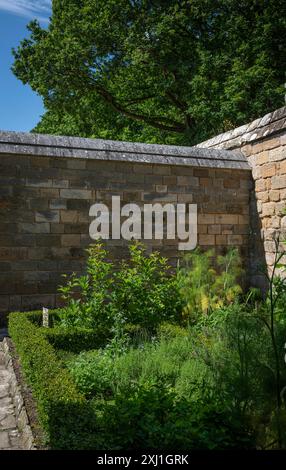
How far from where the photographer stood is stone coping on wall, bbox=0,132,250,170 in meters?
6.19

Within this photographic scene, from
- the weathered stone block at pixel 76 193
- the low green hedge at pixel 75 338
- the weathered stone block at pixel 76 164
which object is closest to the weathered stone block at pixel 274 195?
the weathered stone block at pixel 76 193

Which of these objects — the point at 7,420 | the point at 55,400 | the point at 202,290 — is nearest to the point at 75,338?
the point at 7,420

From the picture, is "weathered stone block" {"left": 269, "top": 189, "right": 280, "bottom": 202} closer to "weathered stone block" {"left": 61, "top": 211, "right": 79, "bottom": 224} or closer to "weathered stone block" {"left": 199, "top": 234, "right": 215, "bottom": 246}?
"weathered stone block" {"left": 199, "top": 234, "right": 215, "bottom": 246}

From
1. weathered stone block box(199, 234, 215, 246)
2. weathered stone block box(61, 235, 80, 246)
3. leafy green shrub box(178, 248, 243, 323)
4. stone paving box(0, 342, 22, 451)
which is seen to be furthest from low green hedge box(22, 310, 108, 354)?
weathered stone block box(199, 234, 215, 246)

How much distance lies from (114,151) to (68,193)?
3.31 ft

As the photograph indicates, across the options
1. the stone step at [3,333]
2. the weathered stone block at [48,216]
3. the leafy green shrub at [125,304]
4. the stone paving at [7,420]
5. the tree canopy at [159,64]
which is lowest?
the stone paving at [7,420]

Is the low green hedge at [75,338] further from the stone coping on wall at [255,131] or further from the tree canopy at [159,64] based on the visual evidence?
the tree canopy at [159,64]

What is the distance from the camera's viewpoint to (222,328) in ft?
14.2

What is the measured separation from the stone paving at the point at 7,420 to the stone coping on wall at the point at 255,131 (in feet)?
17.7

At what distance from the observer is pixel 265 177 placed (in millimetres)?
7340

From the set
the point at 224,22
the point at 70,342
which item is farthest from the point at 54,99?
the point at 70,342

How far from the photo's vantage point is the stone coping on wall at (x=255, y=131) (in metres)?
6.84

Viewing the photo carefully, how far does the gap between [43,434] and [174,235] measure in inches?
186

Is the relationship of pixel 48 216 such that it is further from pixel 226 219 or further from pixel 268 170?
pixel 268 170
